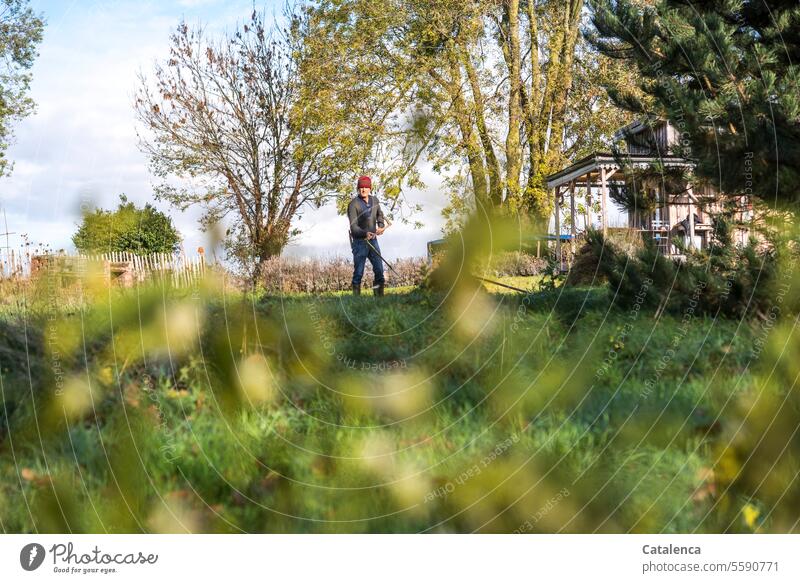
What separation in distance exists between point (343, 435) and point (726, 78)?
4339 millimetres

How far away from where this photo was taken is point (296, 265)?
2.62m

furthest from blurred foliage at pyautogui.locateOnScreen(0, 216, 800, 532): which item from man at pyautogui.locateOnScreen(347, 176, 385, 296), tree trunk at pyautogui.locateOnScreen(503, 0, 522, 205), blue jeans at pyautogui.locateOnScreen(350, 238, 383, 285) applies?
tree trunk at pyautogui.locateOnScreen(503, 0, 522, 205)

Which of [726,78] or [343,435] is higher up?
[726,78]

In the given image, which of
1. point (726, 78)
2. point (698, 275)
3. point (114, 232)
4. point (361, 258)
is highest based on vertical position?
point (726, 78)

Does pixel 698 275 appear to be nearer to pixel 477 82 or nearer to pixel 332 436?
pixel 477 82

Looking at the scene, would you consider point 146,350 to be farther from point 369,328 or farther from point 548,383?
point 369,328

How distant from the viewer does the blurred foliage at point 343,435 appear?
1210mm

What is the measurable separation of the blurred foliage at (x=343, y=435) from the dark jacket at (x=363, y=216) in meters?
0.78

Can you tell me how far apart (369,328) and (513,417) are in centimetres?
99

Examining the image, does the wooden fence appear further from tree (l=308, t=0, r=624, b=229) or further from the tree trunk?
the tree trunk

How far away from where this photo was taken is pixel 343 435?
1.33 meters

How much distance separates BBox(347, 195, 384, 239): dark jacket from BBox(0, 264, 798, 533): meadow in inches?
30.8

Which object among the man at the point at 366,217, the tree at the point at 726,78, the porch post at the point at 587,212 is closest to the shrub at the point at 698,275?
the porch post at the point at 587,212

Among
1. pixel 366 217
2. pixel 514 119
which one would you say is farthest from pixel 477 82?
pixel 366 217
